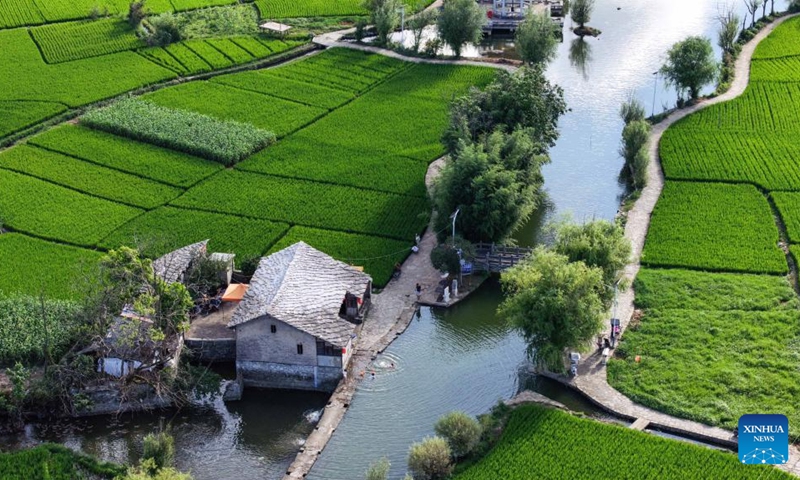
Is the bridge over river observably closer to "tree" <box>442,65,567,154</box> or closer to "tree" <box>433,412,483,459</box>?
"tree" <box>442,65,567,154</box>

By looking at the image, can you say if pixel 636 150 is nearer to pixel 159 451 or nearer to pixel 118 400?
pixel 118 400

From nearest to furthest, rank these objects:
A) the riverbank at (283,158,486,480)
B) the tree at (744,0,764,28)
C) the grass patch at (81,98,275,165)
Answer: the riverbank at (283,158,486,480) → the grass patch at (81,98,275,165) → the tree at (744,0,764,28)

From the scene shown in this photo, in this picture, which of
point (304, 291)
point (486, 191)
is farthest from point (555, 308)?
point (486, 191)

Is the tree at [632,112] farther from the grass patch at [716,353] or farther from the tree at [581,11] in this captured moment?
the tree at [581,11]

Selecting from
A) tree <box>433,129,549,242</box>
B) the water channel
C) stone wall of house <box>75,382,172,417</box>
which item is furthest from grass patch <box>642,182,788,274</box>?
stone wall of house <box>75,382,172,417</box>

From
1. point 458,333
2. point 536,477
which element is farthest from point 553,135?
point 536,477

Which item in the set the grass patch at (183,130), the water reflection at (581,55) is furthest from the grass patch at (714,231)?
the grass patch at (183,130)

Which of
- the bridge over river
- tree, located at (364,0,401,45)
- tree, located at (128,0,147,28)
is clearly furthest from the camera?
tree, located at (128,0,147,28)
